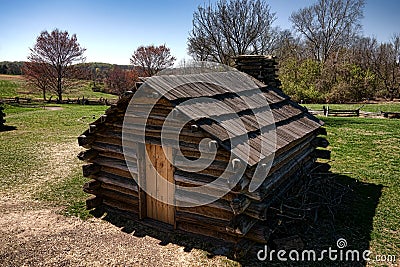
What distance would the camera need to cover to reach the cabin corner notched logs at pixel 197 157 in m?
5.86

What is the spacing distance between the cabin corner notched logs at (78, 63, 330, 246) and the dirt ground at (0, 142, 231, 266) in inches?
25.3

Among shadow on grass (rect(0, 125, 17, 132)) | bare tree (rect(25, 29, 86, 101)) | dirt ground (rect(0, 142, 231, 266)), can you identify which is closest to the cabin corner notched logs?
dirt ground (rect(0, 142, 231, 266))

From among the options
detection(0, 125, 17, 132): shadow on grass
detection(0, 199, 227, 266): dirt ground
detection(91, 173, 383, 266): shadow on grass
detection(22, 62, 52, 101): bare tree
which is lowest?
detection(0, 199, 227, 266): dirt ground

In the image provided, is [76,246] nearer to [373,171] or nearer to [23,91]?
[373,171]

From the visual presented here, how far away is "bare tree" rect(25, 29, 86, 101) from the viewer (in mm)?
41000

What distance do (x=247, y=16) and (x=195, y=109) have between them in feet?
74.0

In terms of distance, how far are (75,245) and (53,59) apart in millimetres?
40006

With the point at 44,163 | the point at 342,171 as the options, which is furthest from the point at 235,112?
the point at 44,163

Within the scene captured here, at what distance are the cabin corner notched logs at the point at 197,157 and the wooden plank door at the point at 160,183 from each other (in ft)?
0.08

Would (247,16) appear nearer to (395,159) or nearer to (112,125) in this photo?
(395,159)

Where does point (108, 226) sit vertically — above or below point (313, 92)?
below

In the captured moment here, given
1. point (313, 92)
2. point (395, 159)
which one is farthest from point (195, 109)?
point (313, 92)

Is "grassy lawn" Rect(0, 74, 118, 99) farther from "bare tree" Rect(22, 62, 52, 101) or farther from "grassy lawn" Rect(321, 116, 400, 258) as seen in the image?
"grassy lawn" Rect(321, 116, 400, 258)

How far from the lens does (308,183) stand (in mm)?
7855
